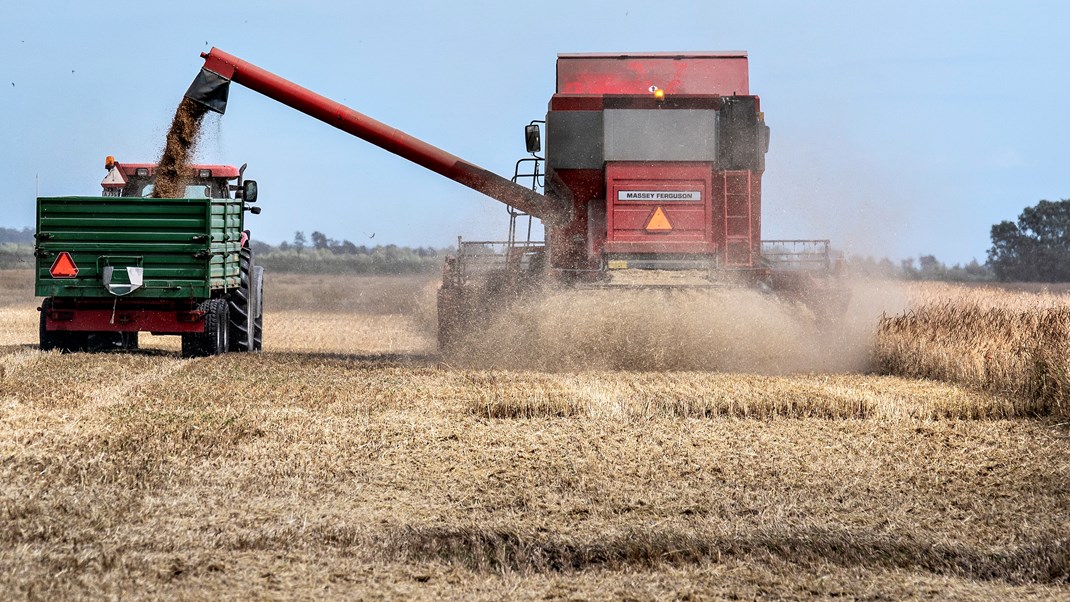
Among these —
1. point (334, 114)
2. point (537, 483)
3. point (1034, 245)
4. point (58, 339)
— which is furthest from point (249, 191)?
point (1034, 245)

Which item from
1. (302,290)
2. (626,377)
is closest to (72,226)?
Answer: (626,377)

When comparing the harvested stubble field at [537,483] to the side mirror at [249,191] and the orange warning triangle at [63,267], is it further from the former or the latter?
the side mirror at [249,191]

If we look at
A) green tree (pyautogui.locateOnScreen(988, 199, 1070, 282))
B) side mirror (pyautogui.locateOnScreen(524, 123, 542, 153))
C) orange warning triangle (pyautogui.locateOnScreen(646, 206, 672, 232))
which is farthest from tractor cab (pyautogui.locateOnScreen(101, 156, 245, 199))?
green tree (pyautogui.locateOnScreen(988, 199, 1070, 282))

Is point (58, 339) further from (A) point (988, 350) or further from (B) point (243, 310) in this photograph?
(A) point (988, 350)

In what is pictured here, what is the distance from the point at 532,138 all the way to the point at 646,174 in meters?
1.19

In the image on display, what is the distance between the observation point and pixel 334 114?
12.5 meters

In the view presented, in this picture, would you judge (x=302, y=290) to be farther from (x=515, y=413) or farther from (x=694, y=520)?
(x=694, y=520)

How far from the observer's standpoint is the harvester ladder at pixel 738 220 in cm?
1174

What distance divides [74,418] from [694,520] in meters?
4.28

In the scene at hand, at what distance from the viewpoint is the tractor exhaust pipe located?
40.9 ft

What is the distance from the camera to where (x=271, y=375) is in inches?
402

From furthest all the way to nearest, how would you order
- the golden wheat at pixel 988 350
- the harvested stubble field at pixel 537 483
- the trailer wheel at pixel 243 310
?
the trailer wheel at pixel 243 310 → the golden wheat at pixel 988 350 → the harvested stubble field at pixel 537 483

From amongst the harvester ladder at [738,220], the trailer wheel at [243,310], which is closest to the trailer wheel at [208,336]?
the trailer wheel at [243,310]

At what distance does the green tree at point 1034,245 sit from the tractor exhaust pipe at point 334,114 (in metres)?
40.9
